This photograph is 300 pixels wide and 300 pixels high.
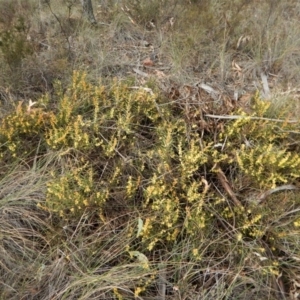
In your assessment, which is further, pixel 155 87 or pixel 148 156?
pixel 155 87

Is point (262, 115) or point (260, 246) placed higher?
point (262, 115)

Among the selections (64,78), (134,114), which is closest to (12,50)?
(64,78)

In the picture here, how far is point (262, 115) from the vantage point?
2215mm

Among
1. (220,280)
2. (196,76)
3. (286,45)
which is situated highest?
(286,45)

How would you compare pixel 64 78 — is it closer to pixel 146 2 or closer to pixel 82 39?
pixel 82 39

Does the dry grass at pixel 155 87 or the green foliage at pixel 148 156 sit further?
the green foliage at pixel 148 156

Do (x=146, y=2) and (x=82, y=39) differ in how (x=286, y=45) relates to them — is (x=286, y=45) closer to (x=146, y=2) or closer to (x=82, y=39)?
(x=146, y=2)

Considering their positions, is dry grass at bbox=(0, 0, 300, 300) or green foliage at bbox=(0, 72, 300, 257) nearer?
dry grass at bbox=(0, 0, 300, 300)

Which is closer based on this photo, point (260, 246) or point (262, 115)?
point (260, 246)

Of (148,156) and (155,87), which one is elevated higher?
(155,87)

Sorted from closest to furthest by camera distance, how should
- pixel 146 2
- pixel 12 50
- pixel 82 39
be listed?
pixel 12 50 < pixel 82 39 < pixel 146 2

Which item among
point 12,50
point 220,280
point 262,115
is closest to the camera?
point 220,280

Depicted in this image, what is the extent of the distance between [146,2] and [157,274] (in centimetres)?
303

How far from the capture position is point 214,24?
126 inches
